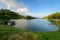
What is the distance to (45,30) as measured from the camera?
652cm

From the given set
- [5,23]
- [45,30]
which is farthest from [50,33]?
[5,23]

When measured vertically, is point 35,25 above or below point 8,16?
below

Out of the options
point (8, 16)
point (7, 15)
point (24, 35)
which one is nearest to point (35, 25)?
point (24, 35)

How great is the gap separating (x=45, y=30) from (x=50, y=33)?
1.25ft

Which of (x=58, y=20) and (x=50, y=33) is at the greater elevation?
(x=58, y=20)

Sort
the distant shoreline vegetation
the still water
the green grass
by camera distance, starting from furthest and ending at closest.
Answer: the distant shoreline vegetation
the still water
the green grass

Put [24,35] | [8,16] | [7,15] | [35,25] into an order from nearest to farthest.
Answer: [24,35] → [35,25] → [8,16] → [7,15]

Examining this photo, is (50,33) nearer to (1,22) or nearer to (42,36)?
(42,36)

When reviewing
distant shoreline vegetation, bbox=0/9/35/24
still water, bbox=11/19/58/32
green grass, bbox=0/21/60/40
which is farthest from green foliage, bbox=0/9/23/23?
green grass, bbox=0/21/60/40

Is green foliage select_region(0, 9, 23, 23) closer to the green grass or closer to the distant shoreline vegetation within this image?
the distant shoreline vegetation

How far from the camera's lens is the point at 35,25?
6727 millimetres

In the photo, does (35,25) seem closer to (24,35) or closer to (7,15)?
(24,35)

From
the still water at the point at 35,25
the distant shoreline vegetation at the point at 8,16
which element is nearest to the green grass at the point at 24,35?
the still water at the point at 35,25

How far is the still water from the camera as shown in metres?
6.54
